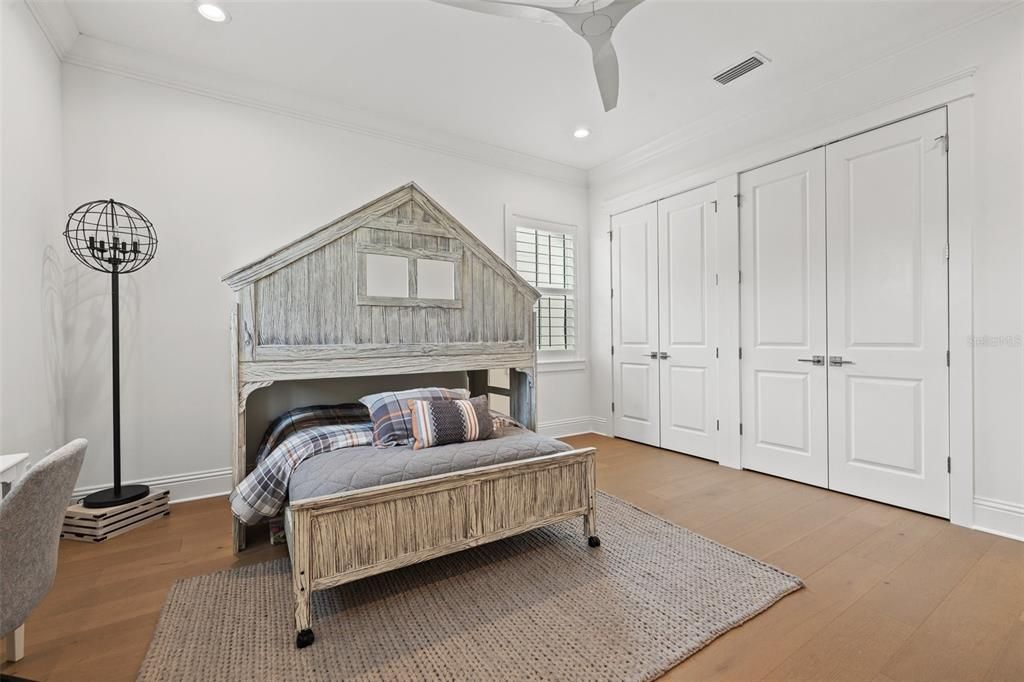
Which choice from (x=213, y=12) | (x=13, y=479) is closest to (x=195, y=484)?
(x=13, y=479)

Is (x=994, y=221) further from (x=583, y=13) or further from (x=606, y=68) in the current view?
(x=583, y=13)

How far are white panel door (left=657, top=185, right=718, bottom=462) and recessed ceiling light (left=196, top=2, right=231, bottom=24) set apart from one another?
3.45 metres

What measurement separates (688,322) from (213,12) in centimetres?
388

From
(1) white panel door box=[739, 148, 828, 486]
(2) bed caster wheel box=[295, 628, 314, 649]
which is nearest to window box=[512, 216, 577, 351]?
(1) white panel door box=[739, 148, 828, 486]

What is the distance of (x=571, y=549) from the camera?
7.43 feet

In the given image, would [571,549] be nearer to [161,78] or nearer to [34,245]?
[34,245]

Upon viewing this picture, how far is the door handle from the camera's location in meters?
3.11

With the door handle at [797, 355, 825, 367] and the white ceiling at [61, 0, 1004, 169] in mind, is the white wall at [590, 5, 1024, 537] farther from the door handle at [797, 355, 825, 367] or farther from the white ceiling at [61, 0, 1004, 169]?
the door handle at [797, 355, 825, 367]

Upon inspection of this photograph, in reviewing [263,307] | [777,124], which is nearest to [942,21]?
[777,124]

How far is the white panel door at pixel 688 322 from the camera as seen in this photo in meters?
3.79

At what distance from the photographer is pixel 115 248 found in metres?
2.53

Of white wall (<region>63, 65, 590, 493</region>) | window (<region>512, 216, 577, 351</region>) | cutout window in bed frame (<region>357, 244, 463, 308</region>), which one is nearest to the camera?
cutout window in bed frame (<region>357, 244, 463, 308</region>)

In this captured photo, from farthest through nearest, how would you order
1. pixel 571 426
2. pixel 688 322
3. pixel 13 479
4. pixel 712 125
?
pixel 571 426 < pixel 688 322 < pixel 712 125 < pixel 13 479

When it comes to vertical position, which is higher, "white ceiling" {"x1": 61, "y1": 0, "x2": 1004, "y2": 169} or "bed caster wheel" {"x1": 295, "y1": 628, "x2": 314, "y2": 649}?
"white ceiling" {"x1": 61, "y1": 0, "x2": 1004, "y2": 169}
